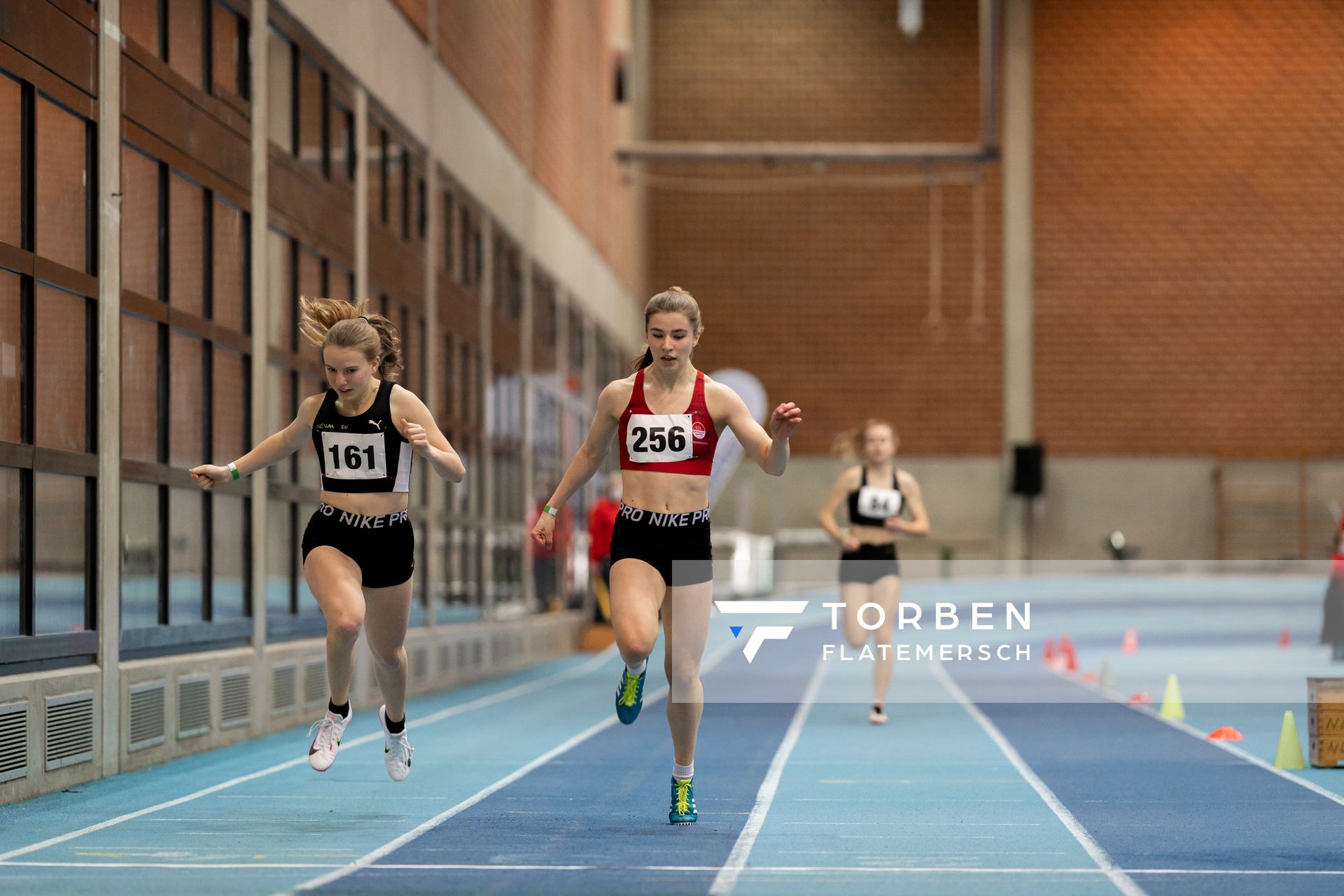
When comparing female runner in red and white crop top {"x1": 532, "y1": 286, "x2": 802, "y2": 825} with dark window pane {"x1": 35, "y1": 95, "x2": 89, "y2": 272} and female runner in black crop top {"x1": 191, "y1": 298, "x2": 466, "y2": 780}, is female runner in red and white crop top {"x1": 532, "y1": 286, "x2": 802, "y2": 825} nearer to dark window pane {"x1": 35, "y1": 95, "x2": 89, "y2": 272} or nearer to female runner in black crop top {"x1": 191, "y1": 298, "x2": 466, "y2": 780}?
female runner in black crop top {"x1": 191, "y1": 298, "x2": 466, "y2": 780}

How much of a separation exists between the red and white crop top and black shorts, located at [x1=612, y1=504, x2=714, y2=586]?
0.62 ft

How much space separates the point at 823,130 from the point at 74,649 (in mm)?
27610

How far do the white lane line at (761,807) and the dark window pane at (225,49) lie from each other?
17.4 ft

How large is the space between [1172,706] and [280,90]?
300 inches

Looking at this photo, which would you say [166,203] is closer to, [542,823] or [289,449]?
[289,449]

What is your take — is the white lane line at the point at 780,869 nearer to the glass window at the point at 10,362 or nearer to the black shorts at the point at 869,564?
the glass window at the point at 10,362

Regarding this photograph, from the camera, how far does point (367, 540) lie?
750cm

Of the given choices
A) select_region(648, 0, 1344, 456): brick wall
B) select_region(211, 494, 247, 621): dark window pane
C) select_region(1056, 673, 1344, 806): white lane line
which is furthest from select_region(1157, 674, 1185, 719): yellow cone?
select_region(648, 0, 1344, 456): brick wall

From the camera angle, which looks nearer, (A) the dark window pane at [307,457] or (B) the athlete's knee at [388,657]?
(B) the athlete's knee at [388,657]

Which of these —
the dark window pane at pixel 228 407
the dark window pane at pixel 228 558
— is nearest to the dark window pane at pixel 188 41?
the dark window pane at pixel 228 407

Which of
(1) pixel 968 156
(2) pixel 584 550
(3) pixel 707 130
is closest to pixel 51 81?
(2) pixel 584 550

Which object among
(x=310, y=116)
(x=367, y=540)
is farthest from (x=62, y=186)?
(x=310, y=116)

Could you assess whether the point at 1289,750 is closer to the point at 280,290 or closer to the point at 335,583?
the point at 335,583

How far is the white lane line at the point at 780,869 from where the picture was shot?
6086 mm
